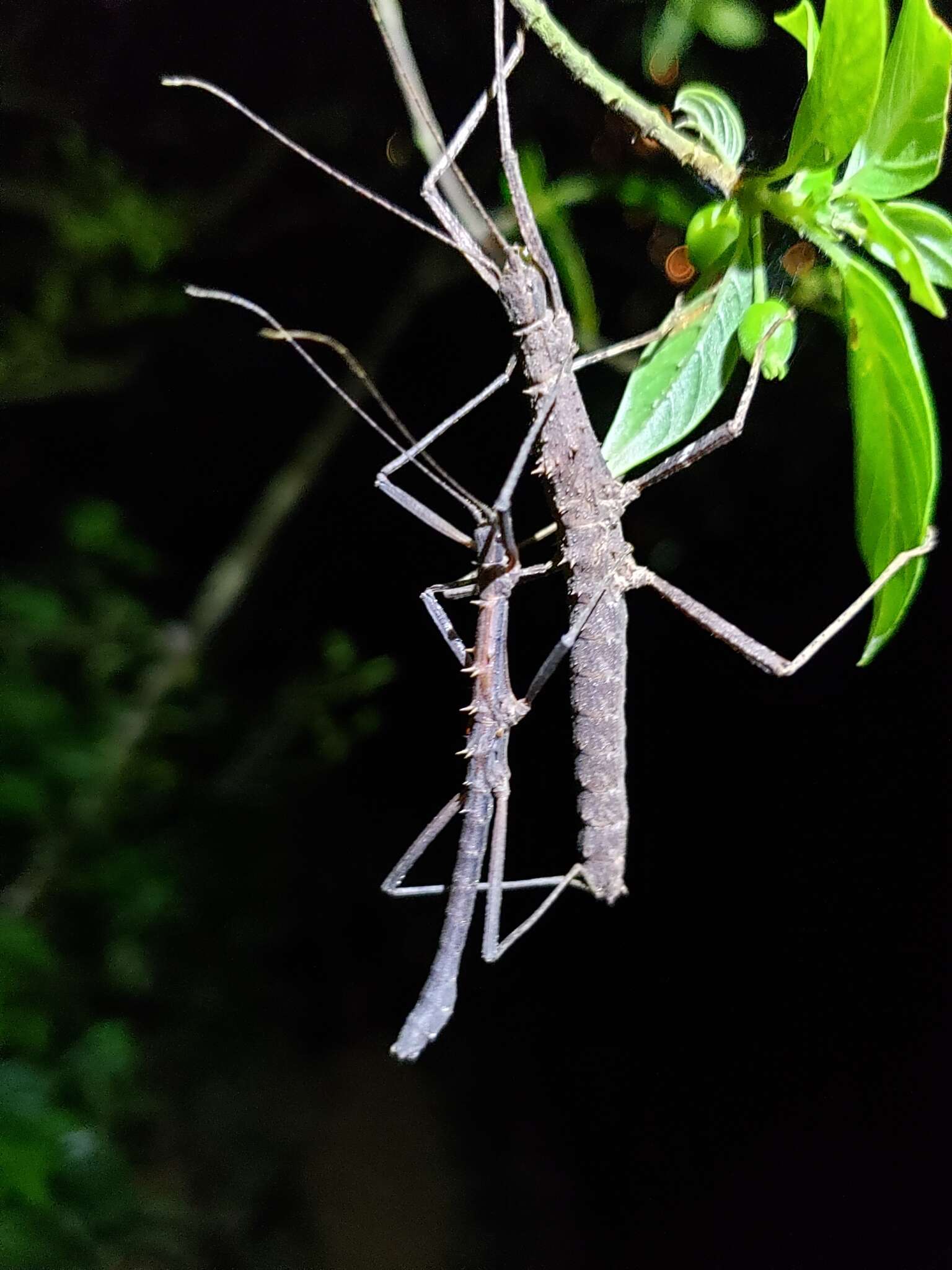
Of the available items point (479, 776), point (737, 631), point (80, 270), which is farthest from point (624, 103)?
point (80, 270)

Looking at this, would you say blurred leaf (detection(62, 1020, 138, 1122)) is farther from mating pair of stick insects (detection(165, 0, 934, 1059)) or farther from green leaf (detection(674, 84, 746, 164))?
green leaf (detection(674, 84, 746, 164))

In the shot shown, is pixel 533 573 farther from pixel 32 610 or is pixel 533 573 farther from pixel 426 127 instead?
pixel 32 610

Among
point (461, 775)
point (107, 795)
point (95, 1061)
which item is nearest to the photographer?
point (95, 1061)

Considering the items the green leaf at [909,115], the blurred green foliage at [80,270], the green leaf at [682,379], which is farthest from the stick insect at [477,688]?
the blurred green foliage at [80,270]

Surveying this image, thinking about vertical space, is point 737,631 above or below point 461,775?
below

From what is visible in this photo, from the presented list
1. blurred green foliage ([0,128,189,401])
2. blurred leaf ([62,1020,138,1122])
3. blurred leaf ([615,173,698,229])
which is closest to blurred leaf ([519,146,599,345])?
blurred leaf ([615,173,698,229])

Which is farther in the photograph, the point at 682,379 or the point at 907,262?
the point at 682,379
